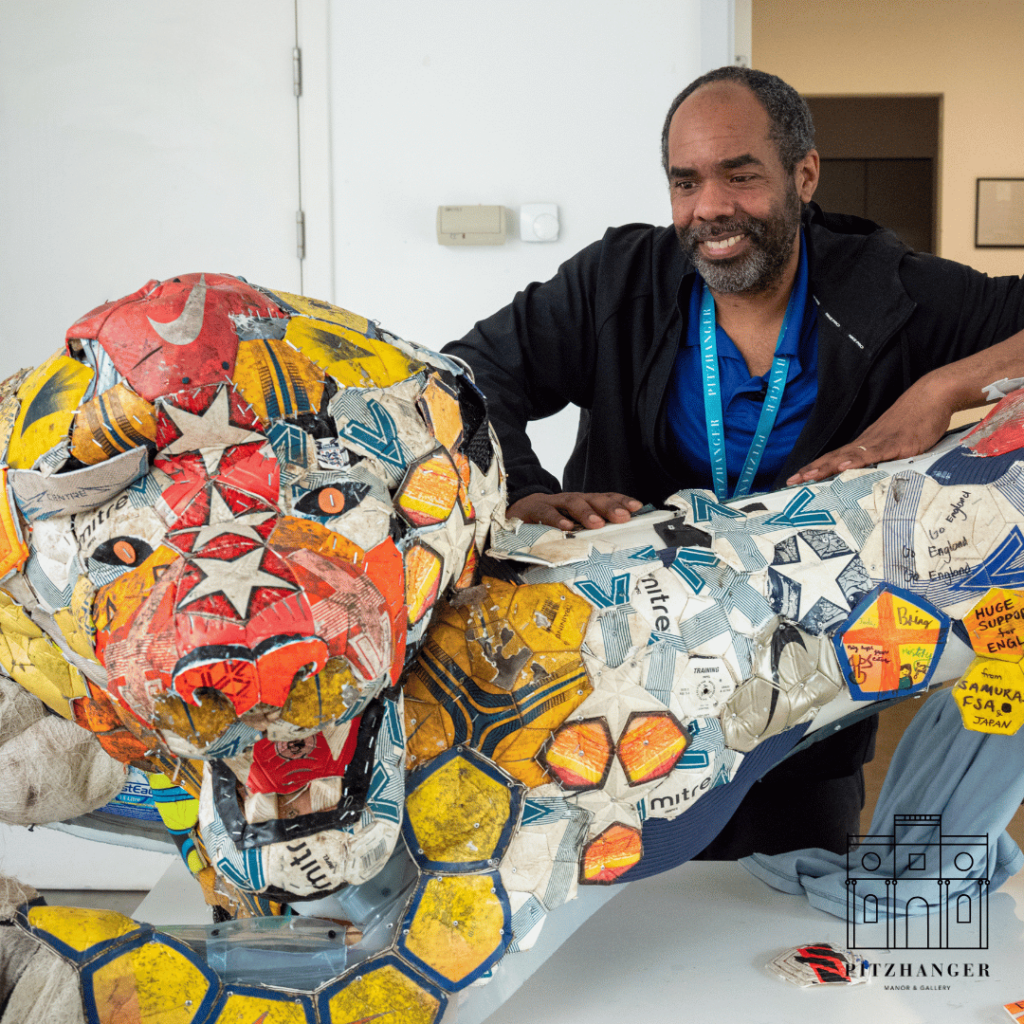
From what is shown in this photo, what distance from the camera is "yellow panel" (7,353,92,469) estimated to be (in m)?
0.64

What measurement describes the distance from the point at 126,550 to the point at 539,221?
1655 millimetres

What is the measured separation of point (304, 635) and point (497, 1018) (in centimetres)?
51

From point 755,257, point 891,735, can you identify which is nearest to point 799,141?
point 755,257

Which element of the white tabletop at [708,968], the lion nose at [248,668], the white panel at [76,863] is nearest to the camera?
the lion nose at [248,668]

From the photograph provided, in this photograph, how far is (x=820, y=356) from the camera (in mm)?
1200

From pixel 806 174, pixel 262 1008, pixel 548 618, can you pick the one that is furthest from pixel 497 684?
pixel 806 174

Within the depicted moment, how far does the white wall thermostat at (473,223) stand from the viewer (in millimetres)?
2129

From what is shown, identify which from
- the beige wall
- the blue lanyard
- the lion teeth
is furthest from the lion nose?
the beige wall

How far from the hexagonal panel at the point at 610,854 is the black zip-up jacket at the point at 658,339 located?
0.39m

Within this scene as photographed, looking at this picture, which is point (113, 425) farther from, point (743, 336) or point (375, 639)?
point (743, 336)

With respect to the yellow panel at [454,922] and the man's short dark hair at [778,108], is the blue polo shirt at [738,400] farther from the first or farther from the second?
the yellow panel at [454,922]

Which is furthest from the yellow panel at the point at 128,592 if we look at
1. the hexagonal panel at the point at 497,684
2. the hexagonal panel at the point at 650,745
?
the hexagonal panel at the point at 650,745

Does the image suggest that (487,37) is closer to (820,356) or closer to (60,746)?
(820,356)

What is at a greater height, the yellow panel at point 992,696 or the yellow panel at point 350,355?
the yellow panel at point 350,355
